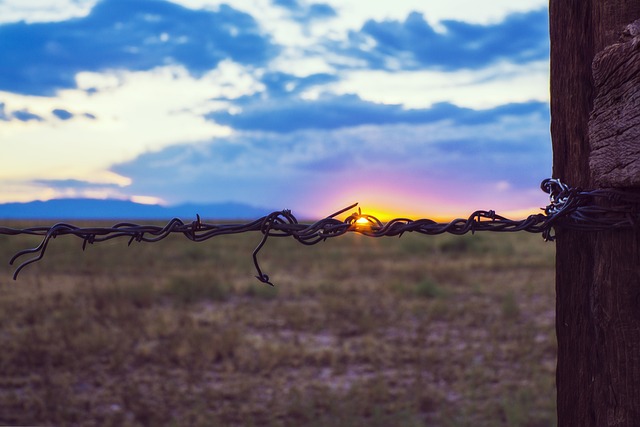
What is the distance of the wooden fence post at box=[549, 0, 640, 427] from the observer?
1.61 meters

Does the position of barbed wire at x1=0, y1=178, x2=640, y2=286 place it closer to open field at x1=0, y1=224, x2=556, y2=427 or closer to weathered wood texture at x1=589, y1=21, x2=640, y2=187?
weathered wood texture at x1=589, y1=21, x2=640, y2=187

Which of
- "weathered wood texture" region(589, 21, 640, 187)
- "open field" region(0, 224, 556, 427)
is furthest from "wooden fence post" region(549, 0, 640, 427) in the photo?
"open field" region(0, 224, 556, 427)

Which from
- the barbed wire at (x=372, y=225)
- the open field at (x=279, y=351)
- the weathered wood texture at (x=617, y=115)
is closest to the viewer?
the weathered wood texture at (x=617, y=115)

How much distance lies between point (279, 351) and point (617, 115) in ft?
20.4

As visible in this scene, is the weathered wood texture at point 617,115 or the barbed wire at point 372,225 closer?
the weathered wood texture at point 617,115

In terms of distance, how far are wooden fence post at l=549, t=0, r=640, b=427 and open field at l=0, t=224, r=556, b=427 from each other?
3872mm

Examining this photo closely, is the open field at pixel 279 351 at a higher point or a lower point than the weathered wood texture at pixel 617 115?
lower

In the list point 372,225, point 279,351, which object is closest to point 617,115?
point 372,225

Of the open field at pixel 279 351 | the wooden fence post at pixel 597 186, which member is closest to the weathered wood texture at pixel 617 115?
the wooden fence post at pixel 597 186

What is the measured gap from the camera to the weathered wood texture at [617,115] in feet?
5.08

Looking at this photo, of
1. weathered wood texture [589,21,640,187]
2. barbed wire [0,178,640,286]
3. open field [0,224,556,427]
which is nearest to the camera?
weathered wood texture [589,21,640,187]

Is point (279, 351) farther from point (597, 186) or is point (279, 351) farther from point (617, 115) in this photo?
point (617, 115)

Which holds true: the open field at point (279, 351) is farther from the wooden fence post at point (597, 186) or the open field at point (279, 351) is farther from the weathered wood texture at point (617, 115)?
the weathered wood texture at point (617, 115)

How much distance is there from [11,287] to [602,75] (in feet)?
43.2
